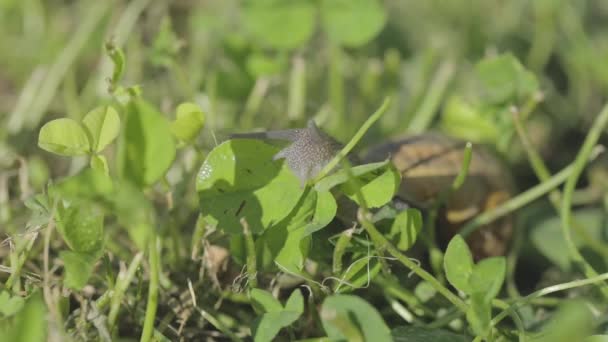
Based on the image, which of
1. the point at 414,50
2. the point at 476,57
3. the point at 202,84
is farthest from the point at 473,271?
the point at 414,50

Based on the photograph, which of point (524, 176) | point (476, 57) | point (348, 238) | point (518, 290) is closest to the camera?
point (348, 238)

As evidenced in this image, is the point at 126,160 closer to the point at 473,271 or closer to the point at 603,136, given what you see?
the point at 473,271

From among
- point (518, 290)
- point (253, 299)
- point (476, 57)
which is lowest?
point (518, 290)

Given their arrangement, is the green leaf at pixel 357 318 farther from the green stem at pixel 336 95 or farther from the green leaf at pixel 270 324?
the green stem at pixel 336 95

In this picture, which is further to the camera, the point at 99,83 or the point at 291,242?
the point at 99,83

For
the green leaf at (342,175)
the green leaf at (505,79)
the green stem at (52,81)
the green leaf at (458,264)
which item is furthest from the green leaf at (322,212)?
the green stem at (52,81)

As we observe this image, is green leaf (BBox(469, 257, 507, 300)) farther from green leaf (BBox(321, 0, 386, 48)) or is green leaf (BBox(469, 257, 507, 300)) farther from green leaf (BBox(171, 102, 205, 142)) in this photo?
green leaf (BBox(321, 0, 386, 48))

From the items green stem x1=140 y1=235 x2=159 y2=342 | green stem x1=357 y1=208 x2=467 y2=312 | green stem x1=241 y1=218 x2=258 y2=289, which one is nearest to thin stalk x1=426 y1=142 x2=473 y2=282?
green stem x1=357 y1=208 x2=467 y2=312
